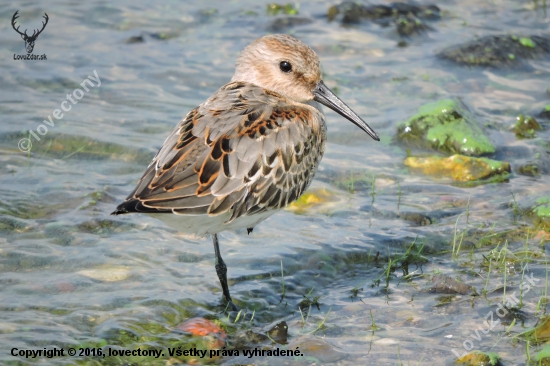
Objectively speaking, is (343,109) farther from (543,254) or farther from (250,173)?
(543,254)

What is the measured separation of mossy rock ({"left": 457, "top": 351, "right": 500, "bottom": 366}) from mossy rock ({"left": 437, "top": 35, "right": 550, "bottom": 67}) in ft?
24.3

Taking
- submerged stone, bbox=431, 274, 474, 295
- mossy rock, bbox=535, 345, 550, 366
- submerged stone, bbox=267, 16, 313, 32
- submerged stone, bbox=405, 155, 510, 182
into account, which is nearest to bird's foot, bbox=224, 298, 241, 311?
submerged stone, bbox=431, 274, 474, 295

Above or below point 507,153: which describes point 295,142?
above

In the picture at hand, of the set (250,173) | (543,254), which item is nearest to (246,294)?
(250,173)

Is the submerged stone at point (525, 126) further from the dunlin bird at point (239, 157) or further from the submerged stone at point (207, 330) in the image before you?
the submerged stone at point (207, 330)

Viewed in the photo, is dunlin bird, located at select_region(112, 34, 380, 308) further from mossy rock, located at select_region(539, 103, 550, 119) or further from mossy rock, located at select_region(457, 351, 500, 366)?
mossy rock, located at select_region(539, 103, 550, 119)

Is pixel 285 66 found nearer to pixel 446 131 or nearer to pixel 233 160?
pixel 233 160

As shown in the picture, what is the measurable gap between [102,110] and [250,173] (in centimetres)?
471

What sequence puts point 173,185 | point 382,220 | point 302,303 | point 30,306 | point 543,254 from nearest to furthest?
point 173,185 < point 30,306 < point 302,303 < point 543,254 < point 382,220

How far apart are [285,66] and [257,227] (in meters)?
1.88

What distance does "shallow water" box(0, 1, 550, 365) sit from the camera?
6520 mm

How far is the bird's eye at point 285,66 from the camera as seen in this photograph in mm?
7625

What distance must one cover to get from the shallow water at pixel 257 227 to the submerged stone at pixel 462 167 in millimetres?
205

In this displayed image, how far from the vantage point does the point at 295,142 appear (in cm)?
690
